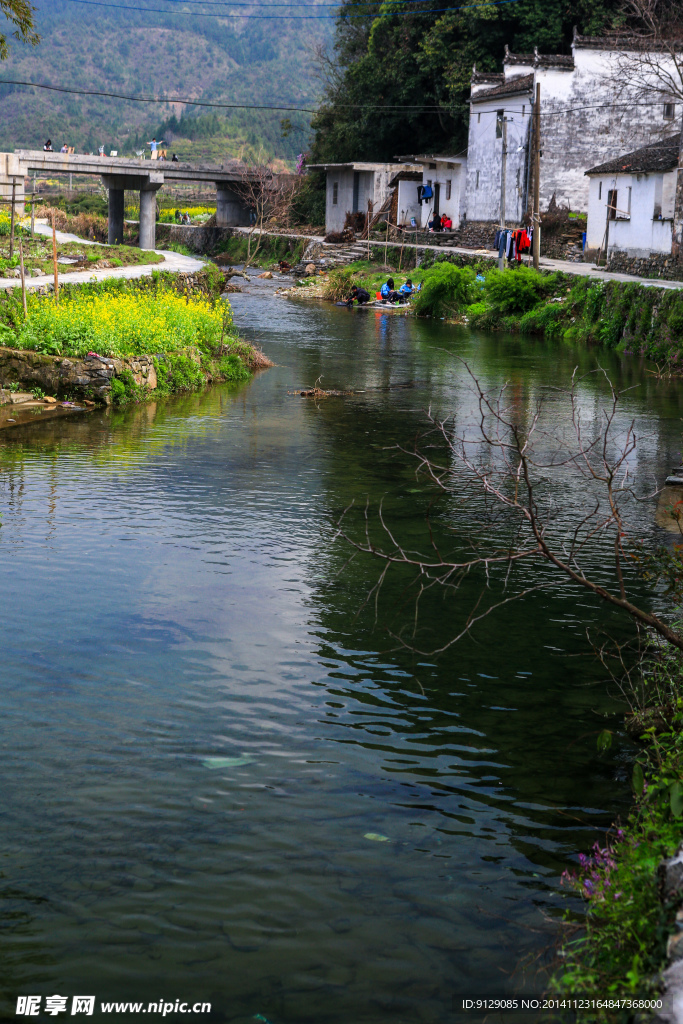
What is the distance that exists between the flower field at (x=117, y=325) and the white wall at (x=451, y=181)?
121 ft

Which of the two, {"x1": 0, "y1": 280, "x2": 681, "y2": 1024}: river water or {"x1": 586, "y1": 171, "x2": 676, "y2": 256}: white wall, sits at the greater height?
{"x1": 586, "y1": 171, "x2": 676, "y2": 256}: white wall

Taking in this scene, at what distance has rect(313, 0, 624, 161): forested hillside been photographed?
173 ft

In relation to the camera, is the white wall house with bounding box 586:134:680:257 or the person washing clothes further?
the person washing clothes

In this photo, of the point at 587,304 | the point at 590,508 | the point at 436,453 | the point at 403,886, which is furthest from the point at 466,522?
the point at 587,304

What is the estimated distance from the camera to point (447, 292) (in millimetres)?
35812

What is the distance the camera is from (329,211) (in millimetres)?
65562

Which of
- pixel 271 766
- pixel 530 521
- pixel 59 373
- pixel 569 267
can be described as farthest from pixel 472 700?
pixel 569 267

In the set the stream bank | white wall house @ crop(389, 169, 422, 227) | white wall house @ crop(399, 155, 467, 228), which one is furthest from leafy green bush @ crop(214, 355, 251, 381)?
white wall house @ crop(389, 169, 422, 227)

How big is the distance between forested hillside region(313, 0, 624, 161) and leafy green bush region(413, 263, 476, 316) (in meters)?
21.0

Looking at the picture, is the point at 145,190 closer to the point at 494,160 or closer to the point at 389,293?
the point at 494,160

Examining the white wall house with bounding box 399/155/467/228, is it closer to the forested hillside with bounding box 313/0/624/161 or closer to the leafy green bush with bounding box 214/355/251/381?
the forested hillside with bounding box 313/0/624/161

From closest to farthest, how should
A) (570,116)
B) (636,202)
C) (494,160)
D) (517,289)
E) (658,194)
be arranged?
(517,289) < (658,194) < (636,202) < (570,116) < (494,160)

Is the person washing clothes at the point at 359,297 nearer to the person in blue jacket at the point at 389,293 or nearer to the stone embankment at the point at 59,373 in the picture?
the person in blue jacket at the point at 389,293

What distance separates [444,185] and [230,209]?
23104 millimetres
